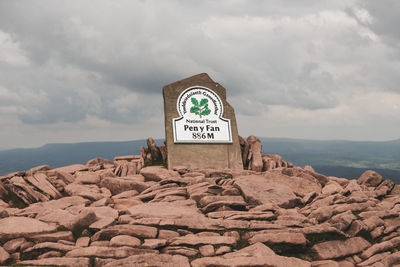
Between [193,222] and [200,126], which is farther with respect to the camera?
[200,126]

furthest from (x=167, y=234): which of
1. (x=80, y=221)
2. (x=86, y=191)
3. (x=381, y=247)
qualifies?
(x=381, y=247)

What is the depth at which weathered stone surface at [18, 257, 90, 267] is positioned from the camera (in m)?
9.58

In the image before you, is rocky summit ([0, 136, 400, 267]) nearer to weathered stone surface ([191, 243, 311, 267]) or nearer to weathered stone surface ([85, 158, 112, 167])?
weathered stone surface ([191, 243, 311, 267])

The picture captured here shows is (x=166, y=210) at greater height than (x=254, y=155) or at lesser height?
lesser

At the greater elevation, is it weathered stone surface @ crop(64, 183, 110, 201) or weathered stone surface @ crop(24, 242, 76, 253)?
weathered stone surface @ crop(64, 183, 110, 201)

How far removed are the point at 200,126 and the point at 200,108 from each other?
5.01 feet

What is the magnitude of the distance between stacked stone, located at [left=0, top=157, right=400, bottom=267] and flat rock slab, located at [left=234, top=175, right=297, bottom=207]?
0.19ft

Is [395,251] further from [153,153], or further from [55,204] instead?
[153,153]

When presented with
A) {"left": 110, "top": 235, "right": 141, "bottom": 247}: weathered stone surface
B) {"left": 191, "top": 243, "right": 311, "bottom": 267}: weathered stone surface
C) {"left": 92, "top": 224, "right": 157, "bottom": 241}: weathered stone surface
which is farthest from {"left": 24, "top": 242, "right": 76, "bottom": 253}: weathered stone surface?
{"left": 191, "top": 243, "right": 311, "bottom": 267}: weathered stone surface

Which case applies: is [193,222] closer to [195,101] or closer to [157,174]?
[157,174]

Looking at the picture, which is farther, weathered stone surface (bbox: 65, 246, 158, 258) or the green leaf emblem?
the green leaf emblem

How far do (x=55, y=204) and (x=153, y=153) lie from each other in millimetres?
10435

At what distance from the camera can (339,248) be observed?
487 inches

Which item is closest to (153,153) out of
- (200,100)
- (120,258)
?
(200,100)
